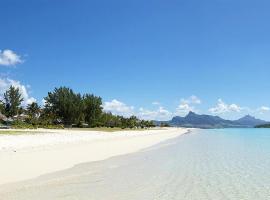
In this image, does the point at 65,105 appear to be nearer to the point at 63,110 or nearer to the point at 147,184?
the point at 63,110

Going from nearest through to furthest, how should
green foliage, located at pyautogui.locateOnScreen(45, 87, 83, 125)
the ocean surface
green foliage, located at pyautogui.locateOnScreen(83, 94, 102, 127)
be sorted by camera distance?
the ocean surface, green foliage, located at pyautogui.locateOnScreen(45, 87, 83, 125), green foliage, located at pyautogui.locateOnScreen(83, 94, 102, 127)

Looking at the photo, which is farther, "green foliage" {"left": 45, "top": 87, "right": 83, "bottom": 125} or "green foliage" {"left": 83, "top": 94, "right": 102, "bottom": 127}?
"green foliage" {"left": 83, "top": 94, "right": 102, "bottom": 127}

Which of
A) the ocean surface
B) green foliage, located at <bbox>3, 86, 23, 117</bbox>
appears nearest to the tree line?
green foliage, located at <bbox>3, 86, 23, 117</bbox>

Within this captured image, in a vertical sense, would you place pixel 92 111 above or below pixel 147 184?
above

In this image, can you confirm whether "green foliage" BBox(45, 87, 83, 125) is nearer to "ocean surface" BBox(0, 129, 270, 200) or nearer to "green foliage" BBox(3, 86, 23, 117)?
"green foliage" BBox(3, 86, 23, 117)

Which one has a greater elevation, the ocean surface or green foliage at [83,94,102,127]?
green foliage at [83,94,102,127]

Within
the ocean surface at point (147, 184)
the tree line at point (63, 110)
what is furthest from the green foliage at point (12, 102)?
the ocean surface at point (147, 184)

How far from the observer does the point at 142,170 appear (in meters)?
16.8

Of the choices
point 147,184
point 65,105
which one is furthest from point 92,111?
point 147,184

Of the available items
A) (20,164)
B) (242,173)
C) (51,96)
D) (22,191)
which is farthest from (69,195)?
(51,96)

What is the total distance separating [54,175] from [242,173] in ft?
25.7

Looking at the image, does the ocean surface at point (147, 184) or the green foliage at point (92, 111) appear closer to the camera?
the ocean surface at point (147, 184)

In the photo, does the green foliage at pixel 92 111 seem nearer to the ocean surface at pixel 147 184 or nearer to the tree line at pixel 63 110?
the tree line at pixel 63 110

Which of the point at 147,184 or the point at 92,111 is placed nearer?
the point at 147,184
